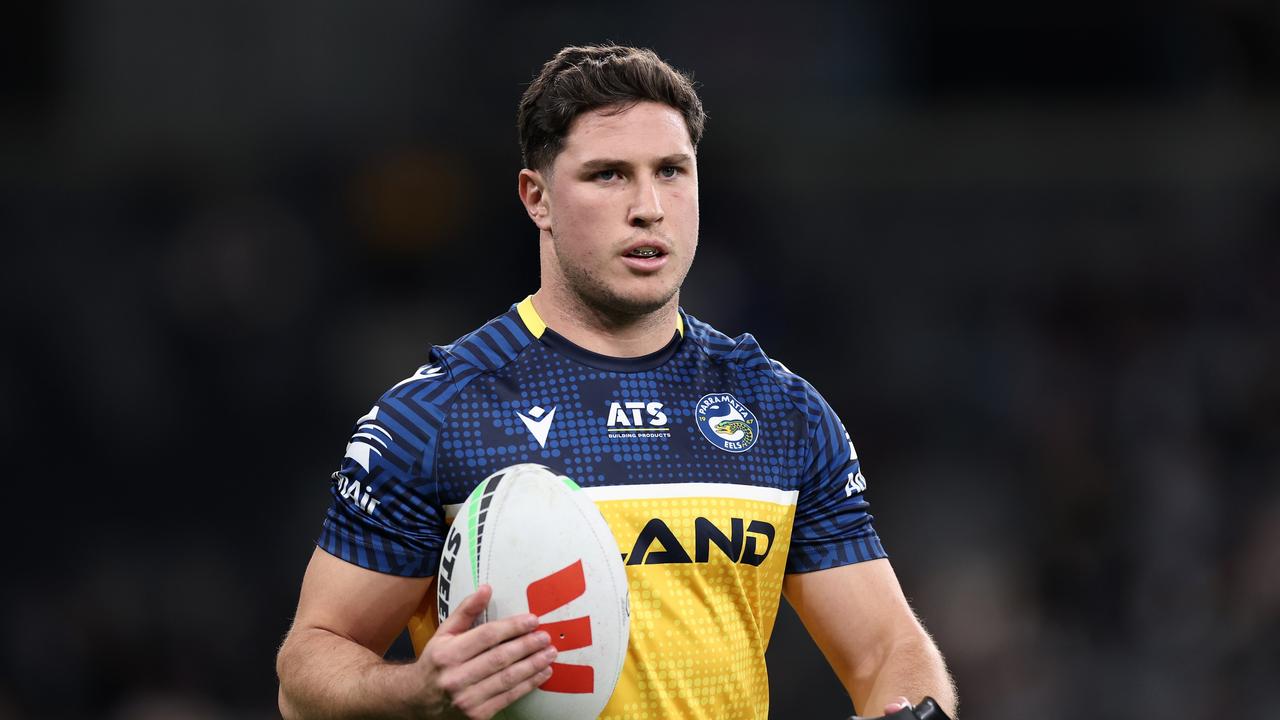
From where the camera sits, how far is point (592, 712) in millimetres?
3016

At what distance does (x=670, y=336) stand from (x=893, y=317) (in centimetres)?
730

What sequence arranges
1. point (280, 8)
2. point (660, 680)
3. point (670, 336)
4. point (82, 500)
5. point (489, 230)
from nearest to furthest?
point (660, 680)
point (670, 336)
point (82, 500)
point (489, 230)
point (280, 8)

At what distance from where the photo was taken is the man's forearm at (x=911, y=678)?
3.47 meters

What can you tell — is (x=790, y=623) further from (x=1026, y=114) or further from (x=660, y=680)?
(x=660, y=680)

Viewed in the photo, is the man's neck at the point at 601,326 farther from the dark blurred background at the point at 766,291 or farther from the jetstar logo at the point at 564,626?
the dark blurred background at the point at 766,291

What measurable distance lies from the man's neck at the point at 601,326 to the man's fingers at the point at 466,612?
2.95 ft

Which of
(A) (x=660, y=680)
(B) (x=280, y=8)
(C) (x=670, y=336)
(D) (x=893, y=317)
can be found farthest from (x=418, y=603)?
(B) (x=280, y=8)

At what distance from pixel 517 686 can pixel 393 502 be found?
26.8 inches

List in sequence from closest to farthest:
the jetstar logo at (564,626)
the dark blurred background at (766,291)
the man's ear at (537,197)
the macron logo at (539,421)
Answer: the jetstar logo at (564,626) → the macron logo at (539,421) → the man's ear at (537,197) → the dark blurred background at (766,291)

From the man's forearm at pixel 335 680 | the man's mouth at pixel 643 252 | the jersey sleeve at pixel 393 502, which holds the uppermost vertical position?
the man's mouth at pixel 643 252

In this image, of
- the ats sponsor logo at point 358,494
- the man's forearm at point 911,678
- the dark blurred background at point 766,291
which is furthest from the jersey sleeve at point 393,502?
the dark blurred background at point 766,291

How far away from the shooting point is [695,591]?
342cm

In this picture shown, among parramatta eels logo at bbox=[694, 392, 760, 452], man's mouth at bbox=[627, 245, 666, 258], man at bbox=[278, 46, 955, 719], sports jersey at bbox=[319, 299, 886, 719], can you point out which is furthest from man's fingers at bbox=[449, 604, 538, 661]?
man's mouth at bbox=[627, 245, 666, 258]

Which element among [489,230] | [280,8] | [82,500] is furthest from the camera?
[280,8]
